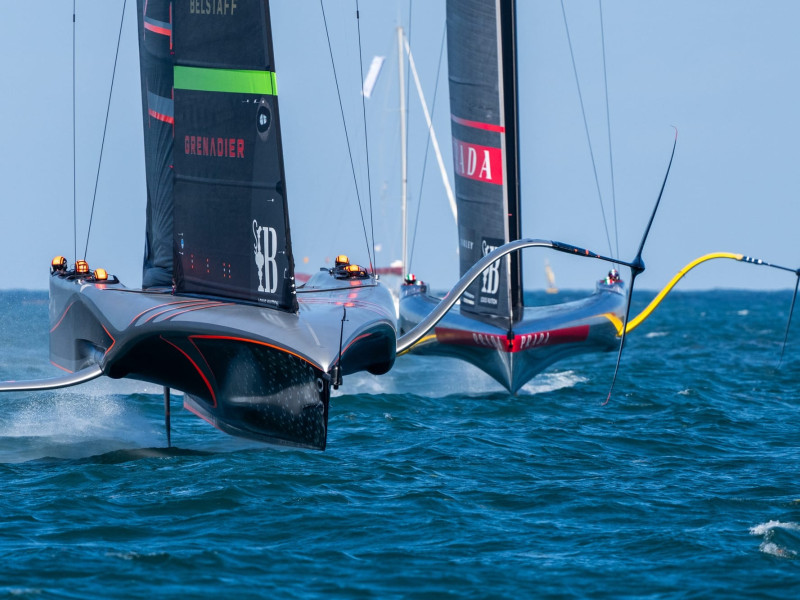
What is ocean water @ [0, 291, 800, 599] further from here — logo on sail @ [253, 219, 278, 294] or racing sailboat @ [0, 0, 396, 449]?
logo on sail @ [253, 219, 278, 294]

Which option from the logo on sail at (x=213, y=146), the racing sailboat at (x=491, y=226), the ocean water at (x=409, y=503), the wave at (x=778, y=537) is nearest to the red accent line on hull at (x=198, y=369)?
the ocean water at (x=409, y=503)

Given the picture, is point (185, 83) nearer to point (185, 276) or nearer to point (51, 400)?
point (185, 276)

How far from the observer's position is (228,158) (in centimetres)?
982

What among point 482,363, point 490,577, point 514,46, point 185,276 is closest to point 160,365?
point 185,276

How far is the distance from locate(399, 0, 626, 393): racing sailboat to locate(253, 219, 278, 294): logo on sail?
6628 mm

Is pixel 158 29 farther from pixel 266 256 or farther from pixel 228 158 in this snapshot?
pixel 266 256

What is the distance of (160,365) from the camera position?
385 inches

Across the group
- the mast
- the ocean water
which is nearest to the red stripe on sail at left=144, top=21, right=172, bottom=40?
the ocean water

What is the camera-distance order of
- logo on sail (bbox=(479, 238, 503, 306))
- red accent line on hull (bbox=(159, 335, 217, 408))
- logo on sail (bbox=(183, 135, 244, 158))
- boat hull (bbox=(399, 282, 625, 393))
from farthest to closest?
logo on sail (bbox=(479, 238, 503, 306)) < boat hull (bbox=(399, 282, 625, 393)) < logo on sail (bbox=(183, 135, 244, 158)) < red accent line on hull (bbox=(159, 335, 217, 408))

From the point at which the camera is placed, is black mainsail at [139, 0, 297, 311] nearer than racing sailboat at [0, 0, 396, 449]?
No

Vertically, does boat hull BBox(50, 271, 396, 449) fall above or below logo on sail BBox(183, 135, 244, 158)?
below

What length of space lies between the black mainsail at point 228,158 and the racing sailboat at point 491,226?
21.7ft

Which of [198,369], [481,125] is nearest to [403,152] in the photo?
[481,125]

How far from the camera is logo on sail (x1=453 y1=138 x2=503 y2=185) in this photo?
17.0 m
